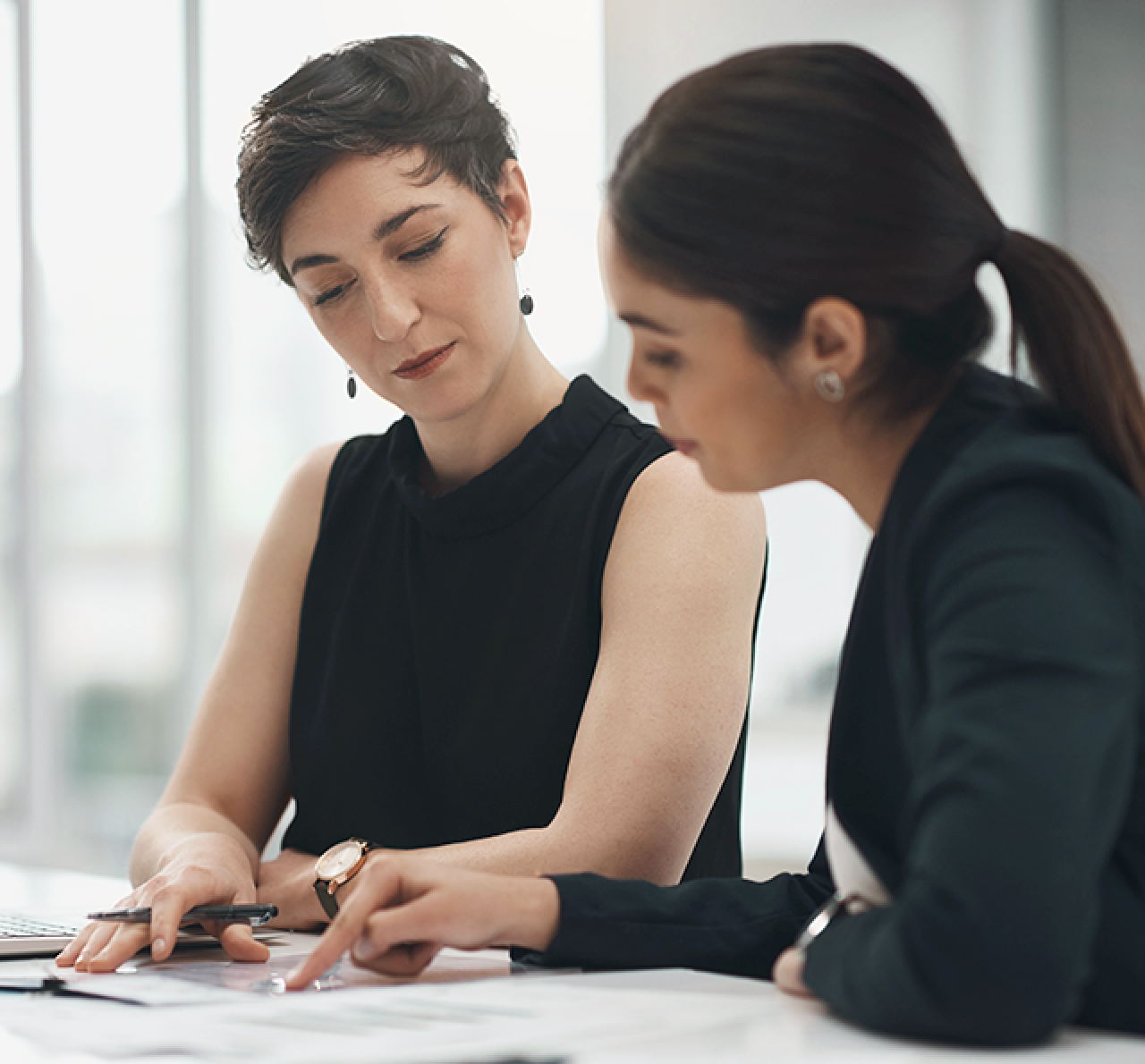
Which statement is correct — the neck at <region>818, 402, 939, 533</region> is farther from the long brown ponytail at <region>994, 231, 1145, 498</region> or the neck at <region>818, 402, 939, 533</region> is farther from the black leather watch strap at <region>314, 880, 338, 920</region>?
the black leather watch strap at <region>314, 880, 338, 920</region>

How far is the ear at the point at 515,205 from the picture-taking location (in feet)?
4.65

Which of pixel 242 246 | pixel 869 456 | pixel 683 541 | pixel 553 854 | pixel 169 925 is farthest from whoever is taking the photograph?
pixel 242 246

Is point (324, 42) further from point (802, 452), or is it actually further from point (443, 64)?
point (802, 452)

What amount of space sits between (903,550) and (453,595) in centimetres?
75

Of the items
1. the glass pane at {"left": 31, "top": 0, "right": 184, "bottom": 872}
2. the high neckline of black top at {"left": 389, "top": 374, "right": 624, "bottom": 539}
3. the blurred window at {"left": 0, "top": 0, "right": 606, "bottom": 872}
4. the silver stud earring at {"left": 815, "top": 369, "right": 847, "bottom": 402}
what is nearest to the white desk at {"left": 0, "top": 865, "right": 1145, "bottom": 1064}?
the silver stud earring at {"left": 815, "top": 369, "right": 847, "bottom": 402}

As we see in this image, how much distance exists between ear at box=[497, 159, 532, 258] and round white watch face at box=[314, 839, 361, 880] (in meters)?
0.64

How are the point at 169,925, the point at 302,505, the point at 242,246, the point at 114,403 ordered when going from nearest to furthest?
the point at 169,925 → the point at 302,505 → the point at 242,246 → the point at 114,403

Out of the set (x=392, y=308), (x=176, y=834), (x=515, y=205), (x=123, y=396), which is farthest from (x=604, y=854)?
(x=123, y=396)

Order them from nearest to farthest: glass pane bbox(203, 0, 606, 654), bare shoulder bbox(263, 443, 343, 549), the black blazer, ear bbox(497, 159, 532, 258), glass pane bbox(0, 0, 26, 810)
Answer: the black blazer
ear bbox(497, 159, 532, 258)
bare shoulder bbox(263, 443, 343, 549)
glass pane bbox(203, 0, 606, 654)
glass pane bbox(0, 0, 26, 810)

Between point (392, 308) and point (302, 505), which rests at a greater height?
point (392, 308)

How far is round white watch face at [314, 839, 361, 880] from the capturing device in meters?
1.13

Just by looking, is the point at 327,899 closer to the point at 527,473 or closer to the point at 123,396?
the point at 527,473

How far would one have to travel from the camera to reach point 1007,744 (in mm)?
605

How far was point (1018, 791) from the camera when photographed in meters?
0.60
